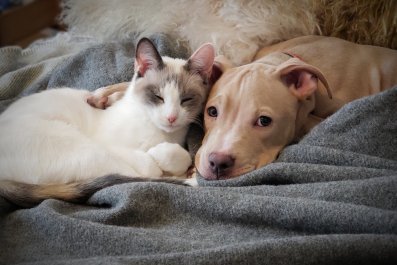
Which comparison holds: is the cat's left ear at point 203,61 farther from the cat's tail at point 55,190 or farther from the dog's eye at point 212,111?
the cat's tail at point 55,190

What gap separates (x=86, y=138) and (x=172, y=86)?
292 mm

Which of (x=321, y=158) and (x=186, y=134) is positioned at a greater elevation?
(x=321, y=158)

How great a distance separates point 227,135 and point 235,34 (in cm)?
51

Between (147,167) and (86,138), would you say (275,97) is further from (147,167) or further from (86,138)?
(86,138)

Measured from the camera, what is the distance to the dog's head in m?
1.07

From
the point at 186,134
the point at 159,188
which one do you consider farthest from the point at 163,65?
the point at 159,188

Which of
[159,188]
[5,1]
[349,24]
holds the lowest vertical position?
[5,1]

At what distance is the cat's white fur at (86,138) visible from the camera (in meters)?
1.05

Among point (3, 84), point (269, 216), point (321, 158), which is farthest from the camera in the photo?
point (3, 84)

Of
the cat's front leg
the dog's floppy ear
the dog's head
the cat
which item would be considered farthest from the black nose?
the cat's front leg

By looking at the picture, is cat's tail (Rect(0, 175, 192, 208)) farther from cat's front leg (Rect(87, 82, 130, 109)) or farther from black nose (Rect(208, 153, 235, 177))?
cat's front leg (Rect(87, 82, 130, 109))

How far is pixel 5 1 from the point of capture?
2.70m

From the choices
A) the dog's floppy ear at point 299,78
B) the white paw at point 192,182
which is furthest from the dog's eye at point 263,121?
the white paw at point 192,182

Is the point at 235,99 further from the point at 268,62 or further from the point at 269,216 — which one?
the point at 269,216
